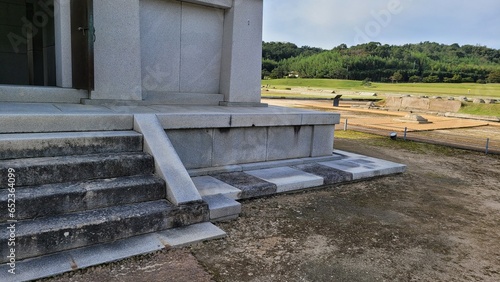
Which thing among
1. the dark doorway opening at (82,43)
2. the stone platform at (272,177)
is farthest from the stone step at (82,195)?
the dark doorway opening at (82,43)

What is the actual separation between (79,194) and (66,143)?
0.74m

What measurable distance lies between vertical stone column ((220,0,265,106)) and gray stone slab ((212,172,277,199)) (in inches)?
94.0

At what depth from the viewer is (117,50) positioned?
572 centimetres

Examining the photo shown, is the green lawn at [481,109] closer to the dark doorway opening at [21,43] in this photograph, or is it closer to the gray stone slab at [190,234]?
the gray stone slab at [190,234]

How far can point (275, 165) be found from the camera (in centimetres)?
583

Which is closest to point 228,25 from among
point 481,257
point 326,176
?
point 326,176

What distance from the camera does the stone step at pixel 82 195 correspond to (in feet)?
9.89

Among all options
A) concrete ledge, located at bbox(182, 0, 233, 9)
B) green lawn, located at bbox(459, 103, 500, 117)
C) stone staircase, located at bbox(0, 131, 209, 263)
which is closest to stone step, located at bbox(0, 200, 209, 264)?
stone staircase, located at bbox(0, 131, 209, 263)

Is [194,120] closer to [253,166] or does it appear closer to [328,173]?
[253,166]

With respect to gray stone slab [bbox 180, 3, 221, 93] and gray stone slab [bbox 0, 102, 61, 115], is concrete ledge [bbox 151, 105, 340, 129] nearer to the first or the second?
gray stone slab [bbox 0, 102, 61, 115]

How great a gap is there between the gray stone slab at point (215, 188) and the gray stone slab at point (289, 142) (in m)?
1.39

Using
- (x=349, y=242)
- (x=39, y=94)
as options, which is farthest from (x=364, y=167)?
(x=39, y=94)

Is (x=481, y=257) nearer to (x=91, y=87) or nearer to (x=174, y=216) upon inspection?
(x=174, y=216)

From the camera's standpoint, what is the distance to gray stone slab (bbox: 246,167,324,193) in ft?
16.4
